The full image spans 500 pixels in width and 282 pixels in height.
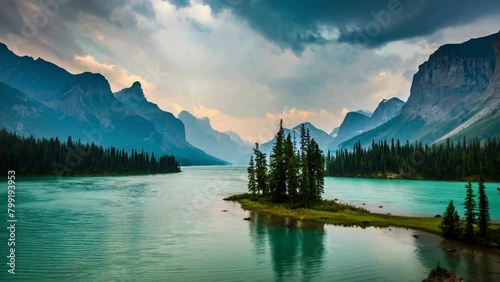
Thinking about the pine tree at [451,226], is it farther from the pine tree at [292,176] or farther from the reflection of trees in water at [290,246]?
the pine tree at [292,176]

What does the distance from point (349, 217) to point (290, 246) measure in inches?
1065

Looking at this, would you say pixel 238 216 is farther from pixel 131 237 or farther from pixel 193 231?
pixel 131 237

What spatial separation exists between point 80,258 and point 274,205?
186 ft

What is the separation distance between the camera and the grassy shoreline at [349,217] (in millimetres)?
61688

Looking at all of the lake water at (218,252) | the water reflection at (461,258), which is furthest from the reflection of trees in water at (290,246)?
the water reflection at (461,258)

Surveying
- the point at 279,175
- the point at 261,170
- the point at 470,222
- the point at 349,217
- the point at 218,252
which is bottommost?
the point at 218,252

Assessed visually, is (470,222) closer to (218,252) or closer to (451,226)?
(451,226)

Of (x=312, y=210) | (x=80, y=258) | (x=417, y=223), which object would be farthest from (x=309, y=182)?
(x=80, y=258)

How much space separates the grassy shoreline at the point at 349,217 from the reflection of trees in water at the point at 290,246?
6.36m

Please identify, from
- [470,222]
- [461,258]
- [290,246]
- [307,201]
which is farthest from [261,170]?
[461,258]

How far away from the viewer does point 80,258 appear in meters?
40.4

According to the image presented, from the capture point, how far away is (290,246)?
48.5 m

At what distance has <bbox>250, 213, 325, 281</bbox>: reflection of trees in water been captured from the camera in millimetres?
37500

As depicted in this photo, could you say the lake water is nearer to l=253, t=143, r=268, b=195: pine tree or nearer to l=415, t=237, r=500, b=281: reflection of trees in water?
l=415, t=237, r=500, b=281: reflection of trees in water
